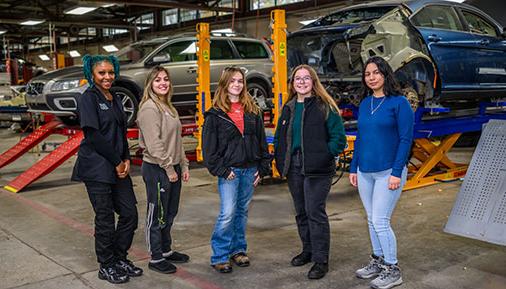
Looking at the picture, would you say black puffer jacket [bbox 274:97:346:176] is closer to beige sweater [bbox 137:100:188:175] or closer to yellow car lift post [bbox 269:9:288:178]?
beige sweater [bbox 137:100:188:175]

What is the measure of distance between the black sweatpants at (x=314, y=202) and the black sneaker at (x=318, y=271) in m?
0.04

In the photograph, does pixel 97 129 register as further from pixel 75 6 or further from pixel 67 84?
pixel 75 6

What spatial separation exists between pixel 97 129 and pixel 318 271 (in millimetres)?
1875

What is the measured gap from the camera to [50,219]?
5.79 m

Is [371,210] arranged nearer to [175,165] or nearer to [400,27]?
[175,165]

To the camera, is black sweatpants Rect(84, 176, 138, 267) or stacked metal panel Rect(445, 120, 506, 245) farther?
stacked metal panel Rect(445, 120, 506, 245)

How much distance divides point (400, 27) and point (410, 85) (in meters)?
0.74

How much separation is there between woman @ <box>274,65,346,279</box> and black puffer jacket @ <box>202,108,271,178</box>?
0.84 feet

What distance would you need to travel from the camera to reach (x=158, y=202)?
12.4 ft

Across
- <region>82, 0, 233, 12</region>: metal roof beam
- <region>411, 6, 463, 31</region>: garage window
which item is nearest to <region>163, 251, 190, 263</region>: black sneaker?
<region>411, 6, 463, 31</region>: garage window

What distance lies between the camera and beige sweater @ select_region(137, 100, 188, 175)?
12.0ft

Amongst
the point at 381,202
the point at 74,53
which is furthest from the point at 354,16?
the point at 74,53

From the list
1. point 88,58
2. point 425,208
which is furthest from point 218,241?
point 425,208

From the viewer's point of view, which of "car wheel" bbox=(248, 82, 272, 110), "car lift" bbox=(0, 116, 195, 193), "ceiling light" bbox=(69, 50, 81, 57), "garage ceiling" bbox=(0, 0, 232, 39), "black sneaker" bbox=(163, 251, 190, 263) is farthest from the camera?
"ceiling light" bbox=(69, 50, 81, 57)
